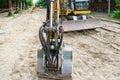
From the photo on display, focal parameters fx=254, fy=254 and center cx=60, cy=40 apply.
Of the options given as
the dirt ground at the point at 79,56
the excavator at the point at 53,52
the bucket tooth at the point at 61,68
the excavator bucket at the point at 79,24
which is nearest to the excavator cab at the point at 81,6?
the excavator bucket at the point at 79,24

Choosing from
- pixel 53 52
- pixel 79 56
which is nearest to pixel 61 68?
pixel 53 52

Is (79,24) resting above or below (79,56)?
above

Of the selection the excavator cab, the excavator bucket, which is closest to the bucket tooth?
the excavator bucket

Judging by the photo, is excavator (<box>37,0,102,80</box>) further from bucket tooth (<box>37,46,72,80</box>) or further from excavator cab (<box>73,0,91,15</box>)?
excavator cab (<box>73,0,91,15</box>)

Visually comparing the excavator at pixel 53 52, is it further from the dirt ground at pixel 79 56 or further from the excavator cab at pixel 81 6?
the excavator cab at pixel 81 6

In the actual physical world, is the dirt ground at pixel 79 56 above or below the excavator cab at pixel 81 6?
below

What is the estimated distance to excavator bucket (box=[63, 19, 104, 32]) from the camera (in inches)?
584

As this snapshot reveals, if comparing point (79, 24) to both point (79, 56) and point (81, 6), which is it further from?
point (79, 56)

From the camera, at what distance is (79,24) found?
15.3 meters

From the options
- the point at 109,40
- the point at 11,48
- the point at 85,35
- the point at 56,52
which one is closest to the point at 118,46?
the point at 109,40

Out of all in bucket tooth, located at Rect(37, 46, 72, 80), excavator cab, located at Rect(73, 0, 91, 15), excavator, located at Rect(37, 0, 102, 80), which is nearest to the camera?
excavator, located at Rect(37, 0, 102, 80)

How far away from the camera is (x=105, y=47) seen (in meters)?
11.8

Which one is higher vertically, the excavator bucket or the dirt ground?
the excavator bucket

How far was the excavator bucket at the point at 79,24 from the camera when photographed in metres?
14.8
